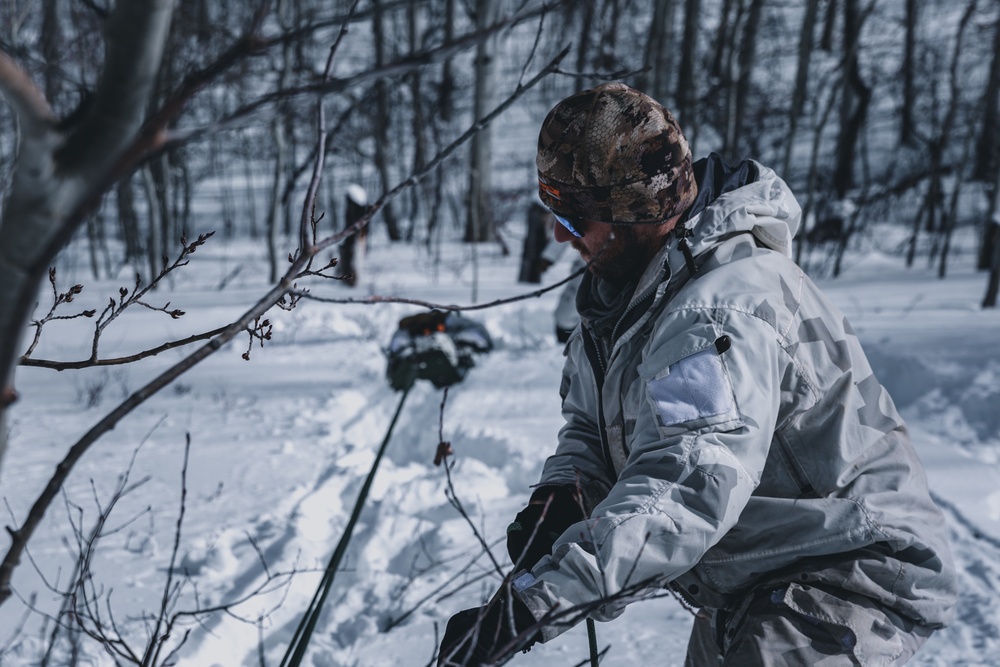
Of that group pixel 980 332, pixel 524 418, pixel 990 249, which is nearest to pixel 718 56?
pixel 990 249

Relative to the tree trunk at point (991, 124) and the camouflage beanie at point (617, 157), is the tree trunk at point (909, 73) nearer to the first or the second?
the tree trunk at point (991, 124)

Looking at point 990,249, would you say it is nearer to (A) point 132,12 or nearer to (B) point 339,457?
(B) point 339,457

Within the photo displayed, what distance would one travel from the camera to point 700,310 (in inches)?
62.4

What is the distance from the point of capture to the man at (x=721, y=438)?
4.79 ft

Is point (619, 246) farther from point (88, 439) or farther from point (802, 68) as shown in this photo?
point (802, 68)

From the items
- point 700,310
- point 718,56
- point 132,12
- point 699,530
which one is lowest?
point 699,530

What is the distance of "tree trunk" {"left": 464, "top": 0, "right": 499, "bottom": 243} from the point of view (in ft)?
36.3

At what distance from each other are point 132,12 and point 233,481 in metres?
3.91

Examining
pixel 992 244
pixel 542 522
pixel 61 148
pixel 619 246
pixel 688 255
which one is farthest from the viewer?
pixel 992 244

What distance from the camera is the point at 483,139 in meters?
12.6

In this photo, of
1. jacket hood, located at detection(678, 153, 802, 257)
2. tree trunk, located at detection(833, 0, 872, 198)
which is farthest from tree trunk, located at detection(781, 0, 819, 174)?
jacket hood, located at detection(678, 153, 802, 257)

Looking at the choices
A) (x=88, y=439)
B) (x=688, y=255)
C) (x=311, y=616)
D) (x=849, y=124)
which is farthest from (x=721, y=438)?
(x=849, y=124)

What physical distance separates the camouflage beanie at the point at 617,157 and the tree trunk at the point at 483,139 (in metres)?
7.91

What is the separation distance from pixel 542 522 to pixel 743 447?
0.73m
